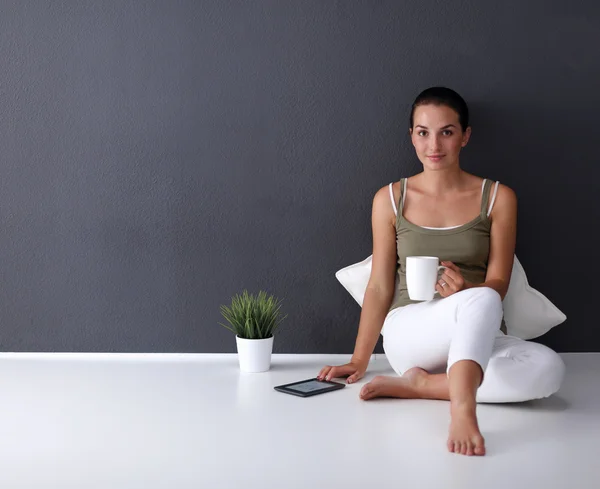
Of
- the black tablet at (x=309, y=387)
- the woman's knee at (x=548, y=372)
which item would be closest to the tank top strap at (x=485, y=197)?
the woman's knee at (x=548, y=372)

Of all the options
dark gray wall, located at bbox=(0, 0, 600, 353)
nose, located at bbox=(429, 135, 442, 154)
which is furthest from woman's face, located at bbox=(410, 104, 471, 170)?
dark gray wall, located at bbox=(0, 0, 600, 353)

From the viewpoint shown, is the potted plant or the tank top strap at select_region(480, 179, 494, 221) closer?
the tank top strap at select_region(480, 179, 494, 221)

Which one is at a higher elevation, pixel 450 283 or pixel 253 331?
pixel 450 283

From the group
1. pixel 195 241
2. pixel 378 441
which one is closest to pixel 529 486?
pixel 378 441

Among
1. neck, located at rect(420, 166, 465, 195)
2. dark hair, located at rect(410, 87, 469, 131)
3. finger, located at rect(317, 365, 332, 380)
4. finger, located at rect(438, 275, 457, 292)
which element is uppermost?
dark hair, located at rect(410, 87, 469, 131)

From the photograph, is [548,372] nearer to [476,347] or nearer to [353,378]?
[476,347]

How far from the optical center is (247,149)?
108 inches

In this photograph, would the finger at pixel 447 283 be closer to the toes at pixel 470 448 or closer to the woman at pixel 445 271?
the woman at pixel 445 271

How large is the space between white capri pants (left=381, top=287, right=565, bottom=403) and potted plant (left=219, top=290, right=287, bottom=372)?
468mm

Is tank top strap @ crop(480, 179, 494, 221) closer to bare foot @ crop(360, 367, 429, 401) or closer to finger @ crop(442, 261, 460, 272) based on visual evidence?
finger @ crop(442, 261, 460, 272)

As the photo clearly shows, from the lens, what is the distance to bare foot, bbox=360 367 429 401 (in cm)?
215

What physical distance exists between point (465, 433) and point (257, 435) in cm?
52

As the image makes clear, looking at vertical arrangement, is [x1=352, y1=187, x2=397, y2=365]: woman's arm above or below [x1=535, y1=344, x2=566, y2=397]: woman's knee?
above

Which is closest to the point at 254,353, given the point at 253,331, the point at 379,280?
the point at 253,331
